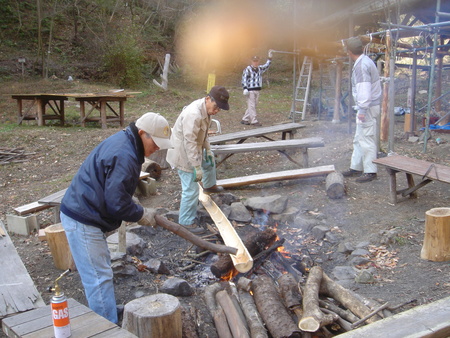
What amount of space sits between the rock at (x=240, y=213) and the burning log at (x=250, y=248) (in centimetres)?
95

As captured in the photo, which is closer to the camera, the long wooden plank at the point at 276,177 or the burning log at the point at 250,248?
the burning log at the point at 250,248

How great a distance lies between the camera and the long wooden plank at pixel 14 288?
3.46m

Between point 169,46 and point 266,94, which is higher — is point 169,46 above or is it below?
above

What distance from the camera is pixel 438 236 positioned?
14.8 ft

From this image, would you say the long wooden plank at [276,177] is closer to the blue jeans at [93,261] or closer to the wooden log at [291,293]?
the wooden log at [291,293]

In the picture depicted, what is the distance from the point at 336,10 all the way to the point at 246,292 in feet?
43.0

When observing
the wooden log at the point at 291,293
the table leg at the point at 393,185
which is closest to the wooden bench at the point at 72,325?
the wooden log at the point at 291,293

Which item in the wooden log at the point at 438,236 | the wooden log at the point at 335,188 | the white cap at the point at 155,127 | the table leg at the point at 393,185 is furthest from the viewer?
the wooden log at the point at 335,188

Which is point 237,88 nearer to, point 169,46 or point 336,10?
point 169,46

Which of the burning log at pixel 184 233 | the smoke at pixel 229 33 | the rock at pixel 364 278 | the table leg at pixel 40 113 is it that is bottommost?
the rock at pixel 364 278

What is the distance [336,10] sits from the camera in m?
14.9

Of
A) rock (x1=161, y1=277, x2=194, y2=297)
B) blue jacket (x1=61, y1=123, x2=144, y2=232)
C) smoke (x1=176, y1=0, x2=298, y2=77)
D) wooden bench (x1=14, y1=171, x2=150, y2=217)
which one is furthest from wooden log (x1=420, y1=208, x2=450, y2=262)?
smoke (x1=176, y1=0, x2=298, y2=77)

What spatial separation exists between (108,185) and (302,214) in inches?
151

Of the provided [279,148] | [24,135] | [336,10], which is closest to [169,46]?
[336,10]
